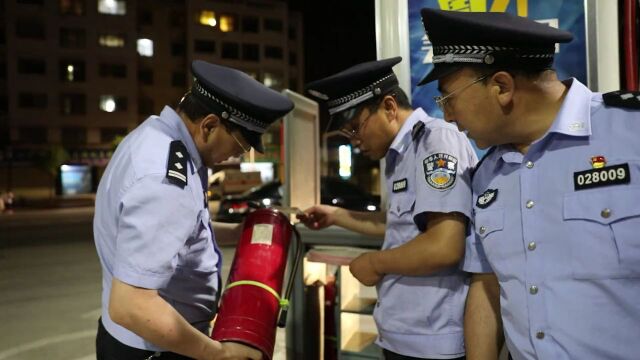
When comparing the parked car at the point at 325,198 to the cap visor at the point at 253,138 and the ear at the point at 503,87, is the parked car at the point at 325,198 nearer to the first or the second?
the cap visor at the point at 253,138

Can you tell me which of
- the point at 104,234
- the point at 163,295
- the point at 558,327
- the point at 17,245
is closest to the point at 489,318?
the point at 558,327

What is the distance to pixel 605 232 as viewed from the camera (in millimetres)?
1248

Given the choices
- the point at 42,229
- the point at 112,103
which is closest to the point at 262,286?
the point at 42,229

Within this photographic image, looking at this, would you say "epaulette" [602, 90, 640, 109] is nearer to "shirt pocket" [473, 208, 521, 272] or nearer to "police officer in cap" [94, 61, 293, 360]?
"shirt pocket" [473, 208, 521, 272]

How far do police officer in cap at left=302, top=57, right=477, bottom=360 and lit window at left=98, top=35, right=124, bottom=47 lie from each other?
132ft

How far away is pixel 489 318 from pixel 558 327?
0.38 metres

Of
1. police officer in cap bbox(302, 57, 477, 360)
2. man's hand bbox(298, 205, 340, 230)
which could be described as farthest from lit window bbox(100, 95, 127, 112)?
police officer in cap bbox(302, 57, 477, 360)

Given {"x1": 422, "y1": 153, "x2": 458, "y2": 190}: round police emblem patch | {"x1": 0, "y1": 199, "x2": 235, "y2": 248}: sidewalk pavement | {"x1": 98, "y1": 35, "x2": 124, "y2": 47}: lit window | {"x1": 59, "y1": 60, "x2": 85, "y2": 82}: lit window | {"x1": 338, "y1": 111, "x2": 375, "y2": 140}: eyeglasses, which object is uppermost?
{"x1": 98, "y1": 35, "x2": 124, "y2": 47}: lit window

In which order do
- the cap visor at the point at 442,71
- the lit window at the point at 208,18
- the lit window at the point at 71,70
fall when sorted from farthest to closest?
the lit window at the point at 208,18, the lit window at the point at 71,70, the cap visor at the point at 442,71

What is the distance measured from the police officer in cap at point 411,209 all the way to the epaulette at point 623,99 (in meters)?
0.53

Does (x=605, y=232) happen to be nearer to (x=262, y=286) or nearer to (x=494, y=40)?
(x=494, y=40)

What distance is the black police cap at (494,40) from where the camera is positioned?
1.33 meters

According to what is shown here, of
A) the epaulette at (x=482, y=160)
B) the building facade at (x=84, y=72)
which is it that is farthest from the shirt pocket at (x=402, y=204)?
the building facade at (x=84, y=72)

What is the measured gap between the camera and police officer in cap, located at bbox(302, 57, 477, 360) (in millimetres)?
1729
